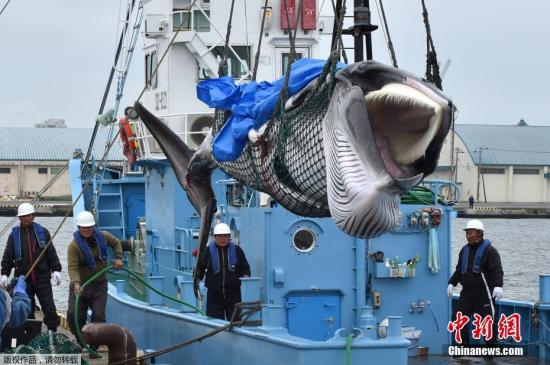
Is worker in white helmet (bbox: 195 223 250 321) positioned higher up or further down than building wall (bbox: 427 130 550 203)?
further down

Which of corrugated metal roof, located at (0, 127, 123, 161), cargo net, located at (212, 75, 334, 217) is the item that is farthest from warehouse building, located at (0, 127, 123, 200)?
cargo net, located at (212, 75, 334, 217)

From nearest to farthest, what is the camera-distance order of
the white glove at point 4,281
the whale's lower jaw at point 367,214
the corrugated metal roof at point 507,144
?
1. the whale's lower jaw at point 367,214
2. the white glove at point 4,281
3. the corrugated metal roof at point 507,144

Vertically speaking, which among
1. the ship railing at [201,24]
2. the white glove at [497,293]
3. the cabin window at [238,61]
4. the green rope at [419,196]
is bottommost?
the white glove at [497,293]

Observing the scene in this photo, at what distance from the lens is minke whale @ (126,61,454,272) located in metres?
6.34

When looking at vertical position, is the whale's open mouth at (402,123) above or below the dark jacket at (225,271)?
above

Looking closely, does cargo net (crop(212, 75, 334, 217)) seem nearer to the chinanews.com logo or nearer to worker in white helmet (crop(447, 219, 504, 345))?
worker in white helmet (crop(447, 219, 504, 345))

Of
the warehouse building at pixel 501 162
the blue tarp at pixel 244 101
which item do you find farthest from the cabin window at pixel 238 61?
the warehouse building at pixel 501 162

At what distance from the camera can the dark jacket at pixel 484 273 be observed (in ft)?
42.7

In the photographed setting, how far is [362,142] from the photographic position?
6.59 metres

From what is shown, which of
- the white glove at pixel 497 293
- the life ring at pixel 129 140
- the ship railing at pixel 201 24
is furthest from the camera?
the life ring at pixel 129 140

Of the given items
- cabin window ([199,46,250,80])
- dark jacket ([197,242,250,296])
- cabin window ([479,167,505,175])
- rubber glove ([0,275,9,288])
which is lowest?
A: rubber glove ([0,275,9,288])

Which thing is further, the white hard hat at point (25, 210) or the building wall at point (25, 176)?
the building wall at point (25, 176)

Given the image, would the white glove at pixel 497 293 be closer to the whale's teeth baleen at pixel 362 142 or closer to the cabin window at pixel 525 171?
the whale's teeth baleen at pixel 362 142

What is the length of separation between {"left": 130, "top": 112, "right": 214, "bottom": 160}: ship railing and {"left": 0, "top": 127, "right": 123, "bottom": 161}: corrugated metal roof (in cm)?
6015
